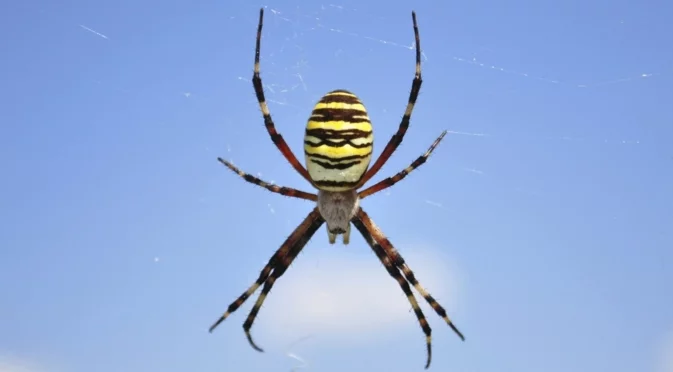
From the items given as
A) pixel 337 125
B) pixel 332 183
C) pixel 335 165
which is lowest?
pixel 332 183

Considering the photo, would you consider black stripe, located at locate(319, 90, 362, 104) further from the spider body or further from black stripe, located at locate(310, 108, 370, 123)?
the spider body

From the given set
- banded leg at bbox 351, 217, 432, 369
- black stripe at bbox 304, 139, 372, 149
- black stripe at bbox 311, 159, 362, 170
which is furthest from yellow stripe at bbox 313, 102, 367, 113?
banded leg at bbox 351, 217, 432, 369

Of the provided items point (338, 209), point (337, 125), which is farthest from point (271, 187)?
point (337, 125)

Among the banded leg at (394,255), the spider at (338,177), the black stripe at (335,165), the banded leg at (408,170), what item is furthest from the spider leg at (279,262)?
the black stripe at (335,165)

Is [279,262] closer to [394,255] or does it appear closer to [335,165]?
[394,255]

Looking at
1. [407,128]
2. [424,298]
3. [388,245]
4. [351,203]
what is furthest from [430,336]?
[407,128]

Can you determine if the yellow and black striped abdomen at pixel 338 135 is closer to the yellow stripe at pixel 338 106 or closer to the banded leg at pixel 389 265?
the yellow stripe at pixel 338 106

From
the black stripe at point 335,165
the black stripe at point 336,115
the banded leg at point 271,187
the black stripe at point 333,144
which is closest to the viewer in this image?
the black stripe at point 336,115
